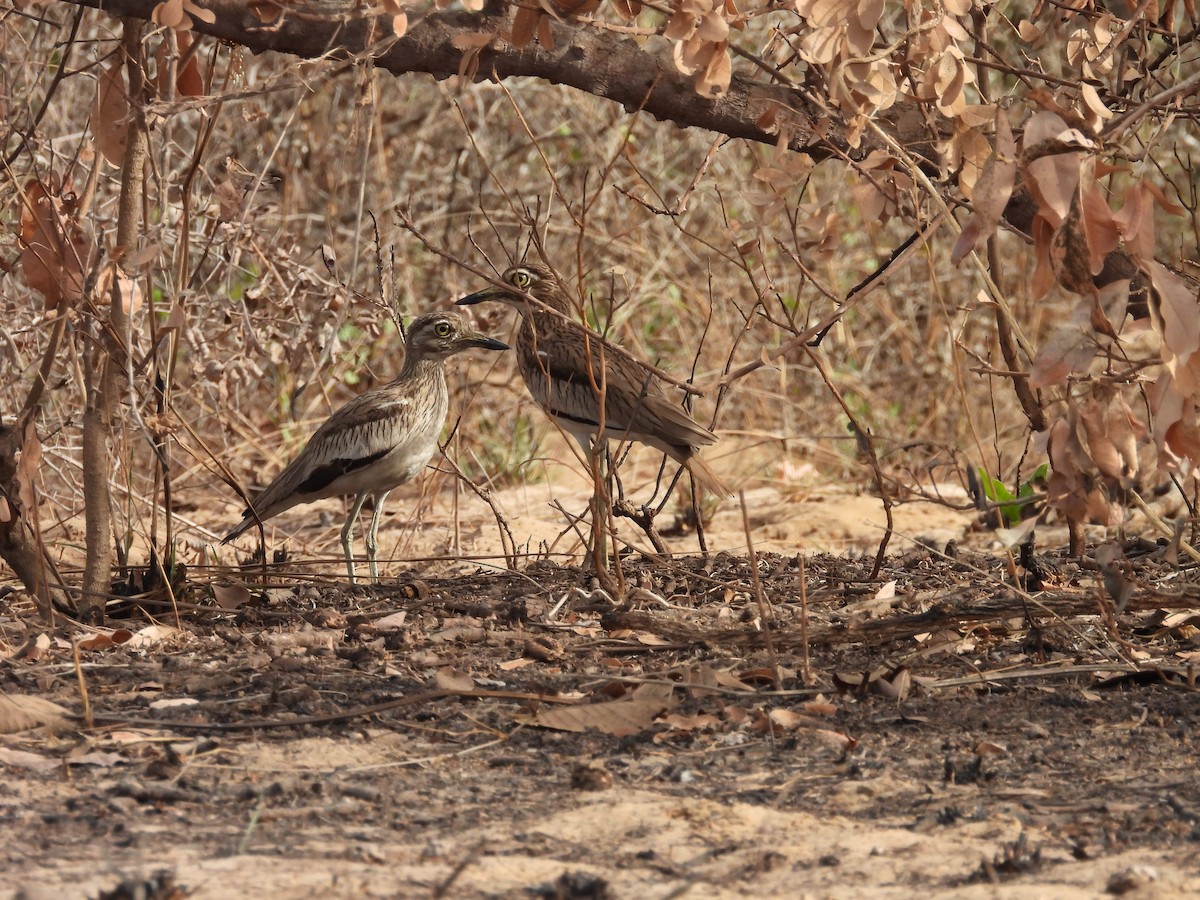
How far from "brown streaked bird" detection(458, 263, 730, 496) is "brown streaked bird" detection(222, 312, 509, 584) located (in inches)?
11.2

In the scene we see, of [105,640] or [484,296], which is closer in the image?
[105,640]

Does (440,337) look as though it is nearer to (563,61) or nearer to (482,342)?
(482,342)

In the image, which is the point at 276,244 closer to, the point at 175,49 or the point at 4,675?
the point at 175,49

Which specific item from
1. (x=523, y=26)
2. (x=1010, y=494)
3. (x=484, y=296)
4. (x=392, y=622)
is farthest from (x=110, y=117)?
(x=1010, y=494)

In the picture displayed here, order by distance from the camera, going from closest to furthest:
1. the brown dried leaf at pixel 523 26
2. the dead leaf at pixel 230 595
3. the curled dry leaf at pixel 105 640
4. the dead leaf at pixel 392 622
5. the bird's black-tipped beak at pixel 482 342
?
the brown dried leaf at pixel 523 26
the curled dry leaf at pixel 105 640
the dead leaf at pixel 392 622
the dead leaf at pixel 230 595
the bird's black-tipped beak at pixel 482 342

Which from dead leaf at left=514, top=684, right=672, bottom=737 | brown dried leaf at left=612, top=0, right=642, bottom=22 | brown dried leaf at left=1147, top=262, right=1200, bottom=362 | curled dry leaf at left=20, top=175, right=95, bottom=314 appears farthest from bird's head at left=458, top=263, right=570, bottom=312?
brown dried leaf at left=1147, top=262, right=1200, bottom=362

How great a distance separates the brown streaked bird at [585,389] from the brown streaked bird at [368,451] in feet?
0.94

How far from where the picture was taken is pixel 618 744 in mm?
3213

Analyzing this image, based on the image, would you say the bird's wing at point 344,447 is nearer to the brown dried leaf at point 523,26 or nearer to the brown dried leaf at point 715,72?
the brown dried leaf at point 523,26

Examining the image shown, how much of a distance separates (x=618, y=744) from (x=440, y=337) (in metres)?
3.57

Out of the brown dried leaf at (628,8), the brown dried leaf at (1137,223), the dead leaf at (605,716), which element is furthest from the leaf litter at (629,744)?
the brown dried leaf at (628,8)

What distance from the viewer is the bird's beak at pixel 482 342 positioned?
251 inches

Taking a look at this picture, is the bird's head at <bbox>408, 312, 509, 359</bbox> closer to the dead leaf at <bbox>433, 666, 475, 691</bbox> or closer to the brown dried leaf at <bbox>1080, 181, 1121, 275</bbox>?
the dead leaf at <bbox>433, 666, 475, 691</bbox>

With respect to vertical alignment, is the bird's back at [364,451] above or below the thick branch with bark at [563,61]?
below
